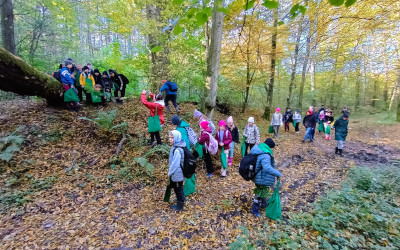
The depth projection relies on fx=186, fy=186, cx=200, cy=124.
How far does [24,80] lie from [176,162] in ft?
19.0

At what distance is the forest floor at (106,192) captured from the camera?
349cm

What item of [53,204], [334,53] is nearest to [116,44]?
[53,204]

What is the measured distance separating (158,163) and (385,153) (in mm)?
10791

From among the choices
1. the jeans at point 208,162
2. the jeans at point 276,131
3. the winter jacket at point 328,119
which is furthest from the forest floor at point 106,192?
the winter jacket at point 328,119

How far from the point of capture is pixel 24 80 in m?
5.85

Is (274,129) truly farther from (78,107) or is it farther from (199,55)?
(78,107)

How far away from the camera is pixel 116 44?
1059 cm

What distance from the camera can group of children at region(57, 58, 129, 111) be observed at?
279 inches

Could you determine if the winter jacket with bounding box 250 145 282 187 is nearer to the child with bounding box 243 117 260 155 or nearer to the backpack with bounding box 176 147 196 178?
the backpack with bounding box 176 147 196 178

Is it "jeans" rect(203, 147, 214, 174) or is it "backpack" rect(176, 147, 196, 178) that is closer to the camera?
"backpack" rect(176, 147, 196, 178)

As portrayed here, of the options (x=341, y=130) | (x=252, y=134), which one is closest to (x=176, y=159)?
(x=252, y=134)

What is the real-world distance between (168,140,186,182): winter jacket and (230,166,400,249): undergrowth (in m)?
1.66

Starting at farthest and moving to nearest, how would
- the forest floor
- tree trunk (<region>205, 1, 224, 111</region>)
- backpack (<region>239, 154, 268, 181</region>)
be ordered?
1. tree trunk (<region>205, 1, 224, 111</region>)
2. backpack (<region>239, 154, 268, 181</region>)
3. the forest floor

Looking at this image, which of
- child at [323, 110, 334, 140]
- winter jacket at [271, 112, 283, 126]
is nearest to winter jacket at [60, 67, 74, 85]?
winter jacket at [271, 112, 283, 126]
